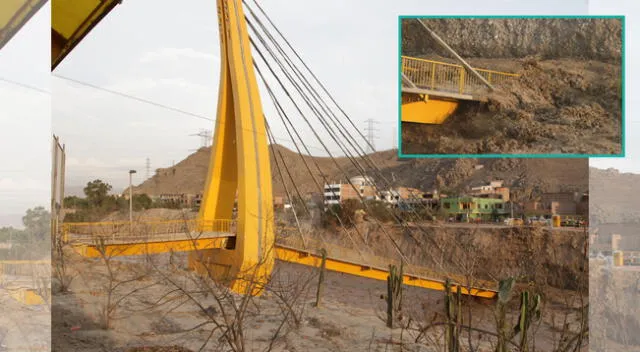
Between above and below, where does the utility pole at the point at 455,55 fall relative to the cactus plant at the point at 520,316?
above

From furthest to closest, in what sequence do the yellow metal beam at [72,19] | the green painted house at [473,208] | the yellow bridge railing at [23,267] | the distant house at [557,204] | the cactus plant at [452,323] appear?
the green painted house at [473,208], the distant house at [557,204], the yellow bridge railing at [23,267], the cactus plant at [452,323], the yellow metal beam at [72,19]

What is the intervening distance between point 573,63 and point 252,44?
250 centimetres

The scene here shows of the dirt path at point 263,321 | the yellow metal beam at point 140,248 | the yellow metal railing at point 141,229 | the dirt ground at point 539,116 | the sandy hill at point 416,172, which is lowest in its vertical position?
the dirt path at point 263,321

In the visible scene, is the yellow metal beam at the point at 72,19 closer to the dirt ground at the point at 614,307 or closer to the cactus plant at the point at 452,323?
the cactus plant at the point at 452,323

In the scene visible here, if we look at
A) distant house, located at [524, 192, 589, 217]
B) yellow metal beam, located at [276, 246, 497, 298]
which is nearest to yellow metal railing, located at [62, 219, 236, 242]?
yellow metal beam, located at [276, 246, 497, 298]

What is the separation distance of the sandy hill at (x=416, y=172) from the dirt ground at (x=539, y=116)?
2.66 feet

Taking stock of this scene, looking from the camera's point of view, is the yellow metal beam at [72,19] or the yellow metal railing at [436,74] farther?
the yellow metal railing at [436,74]

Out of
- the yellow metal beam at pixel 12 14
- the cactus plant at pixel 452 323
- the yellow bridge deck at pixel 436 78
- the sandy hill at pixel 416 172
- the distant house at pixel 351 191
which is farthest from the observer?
the distant house at pixel 351 191

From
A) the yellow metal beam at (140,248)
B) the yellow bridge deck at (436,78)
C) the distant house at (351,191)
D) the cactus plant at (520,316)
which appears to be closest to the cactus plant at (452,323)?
the cactus plant at (520,316)

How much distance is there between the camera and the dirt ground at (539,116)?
153 inches

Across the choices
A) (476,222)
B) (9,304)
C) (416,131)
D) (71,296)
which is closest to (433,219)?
(476,222)

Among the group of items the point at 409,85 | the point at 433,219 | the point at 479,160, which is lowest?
the point at 433,219

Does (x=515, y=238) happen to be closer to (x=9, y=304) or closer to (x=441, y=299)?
(x=441, y=299)

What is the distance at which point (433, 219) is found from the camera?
5.84 m
